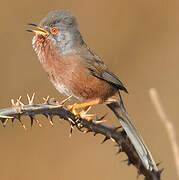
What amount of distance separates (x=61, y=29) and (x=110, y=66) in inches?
113

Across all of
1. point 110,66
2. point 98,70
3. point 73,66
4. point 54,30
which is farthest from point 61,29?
point 110,66

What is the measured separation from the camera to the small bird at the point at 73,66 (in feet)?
16.1

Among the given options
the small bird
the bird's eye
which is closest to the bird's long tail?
the small bird

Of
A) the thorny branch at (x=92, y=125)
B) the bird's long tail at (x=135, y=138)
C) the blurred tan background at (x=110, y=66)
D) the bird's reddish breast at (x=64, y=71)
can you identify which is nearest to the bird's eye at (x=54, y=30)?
the bird's reddish breast at (x=64, y=71)

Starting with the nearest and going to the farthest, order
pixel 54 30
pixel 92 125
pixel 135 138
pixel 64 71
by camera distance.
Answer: pixel 92 125 < pixel 135 138 < pixel 64 71 < pixel 54 30

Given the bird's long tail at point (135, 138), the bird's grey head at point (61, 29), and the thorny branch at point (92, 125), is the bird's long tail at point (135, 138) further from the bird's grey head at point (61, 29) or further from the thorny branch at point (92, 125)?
the bird's grey head at point (61, 29)

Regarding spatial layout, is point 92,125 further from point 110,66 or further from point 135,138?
point 110,66

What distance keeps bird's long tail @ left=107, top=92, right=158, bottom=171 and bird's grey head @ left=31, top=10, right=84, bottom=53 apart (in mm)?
826

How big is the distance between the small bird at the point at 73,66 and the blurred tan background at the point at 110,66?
7.18 ft

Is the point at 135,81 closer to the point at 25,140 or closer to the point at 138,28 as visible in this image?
the point at 138,28

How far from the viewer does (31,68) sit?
25.9 ft

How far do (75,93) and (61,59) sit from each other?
0.38 meters

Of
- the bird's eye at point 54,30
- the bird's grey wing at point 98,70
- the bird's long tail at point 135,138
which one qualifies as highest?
the bird's eye at point 54,30

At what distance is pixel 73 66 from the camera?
4996mm
